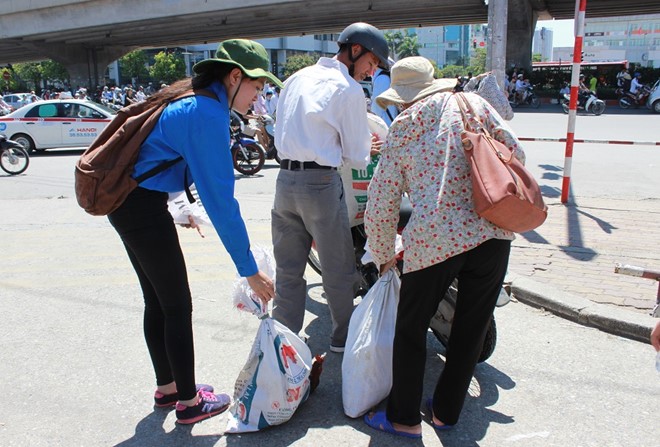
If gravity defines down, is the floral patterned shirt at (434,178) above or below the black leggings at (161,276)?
above

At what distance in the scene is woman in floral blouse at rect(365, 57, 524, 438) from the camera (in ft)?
→ 7.89

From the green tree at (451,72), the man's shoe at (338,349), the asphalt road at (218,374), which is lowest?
the asphalt road at (218,374)

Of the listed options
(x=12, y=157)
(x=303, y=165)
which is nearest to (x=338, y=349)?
(x=303, y=165)

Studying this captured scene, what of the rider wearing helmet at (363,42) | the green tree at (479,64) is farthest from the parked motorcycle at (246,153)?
the green tree at (479,64)

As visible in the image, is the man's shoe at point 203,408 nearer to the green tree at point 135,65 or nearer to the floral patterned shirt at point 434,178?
the floral patterned shirt at point 434,178

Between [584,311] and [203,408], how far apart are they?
273 cm

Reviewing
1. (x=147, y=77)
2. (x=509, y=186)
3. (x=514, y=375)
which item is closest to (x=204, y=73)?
(x=509, y=186)

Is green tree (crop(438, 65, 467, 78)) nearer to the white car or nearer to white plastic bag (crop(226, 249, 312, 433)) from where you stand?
the white car

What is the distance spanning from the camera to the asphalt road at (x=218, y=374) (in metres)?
2.81

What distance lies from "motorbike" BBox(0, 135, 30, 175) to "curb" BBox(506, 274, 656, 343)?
439 inches

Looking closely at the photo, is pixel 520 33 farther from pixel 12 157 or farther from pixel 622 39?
pixel 622 39

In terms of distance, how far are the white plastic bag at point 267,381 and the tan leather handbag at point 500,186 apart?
116 centimetres

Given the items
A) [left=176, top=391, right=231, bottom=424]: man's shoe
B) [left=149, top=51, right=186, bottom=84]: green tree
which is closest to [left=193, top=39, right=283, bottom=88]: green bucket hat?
[left=176, top=391, right=231, bottom=424]: man's shoe

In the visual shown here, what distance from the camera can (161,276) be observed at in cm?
268
